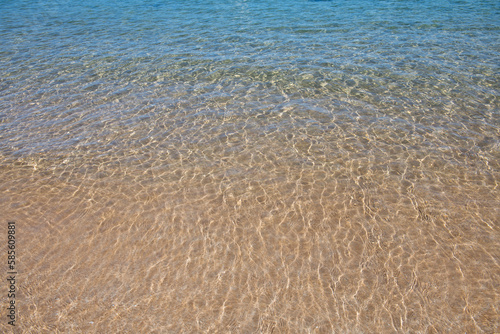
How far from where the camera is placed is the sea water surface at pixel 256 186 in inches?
142

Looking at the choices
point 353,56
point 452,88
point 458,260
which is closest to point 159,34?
point 353,56

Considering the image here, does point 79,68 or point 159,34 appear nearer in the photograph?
point 79,68

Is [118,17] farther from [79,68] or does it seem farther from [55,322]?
[55,322]

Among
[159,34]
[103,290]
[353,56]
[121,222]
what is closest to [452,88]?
[353,56]

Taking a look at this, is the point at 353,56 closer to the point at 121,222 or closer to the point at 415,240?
the point at 415,240

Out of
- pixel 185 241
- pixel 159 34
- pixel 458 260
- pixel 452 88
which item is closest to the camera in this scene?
pixel 458 260

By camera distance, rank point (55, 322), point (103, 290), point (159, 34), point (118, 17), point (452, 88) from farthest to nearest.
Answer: point (118, 17) < point (159, 34) < point (452, 88) < point (103, 290) < point (55, 322)

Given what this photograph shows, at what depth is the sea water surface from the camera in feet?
11.8

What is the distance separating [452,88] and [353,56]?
2731mm

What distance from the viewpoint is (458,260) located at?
404cm

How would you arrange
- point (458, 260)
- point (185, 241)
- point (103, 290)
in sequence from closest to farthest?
point (103, 290), point (458, 260), point (185, 241)

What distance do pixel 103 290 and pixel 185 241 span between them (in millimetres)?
1034

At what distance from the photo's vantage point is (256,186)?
5219mm

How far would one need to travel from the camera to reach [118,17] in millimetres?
14578
